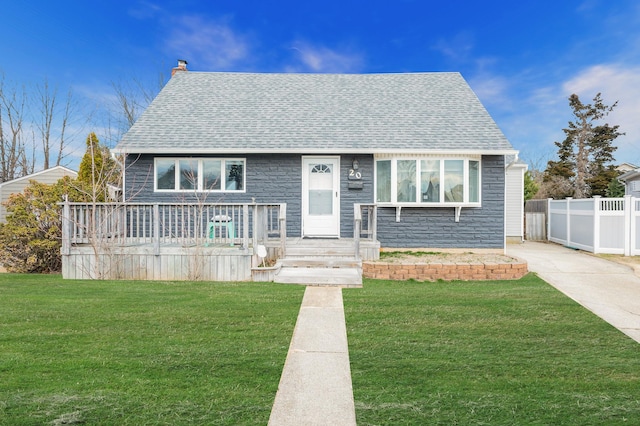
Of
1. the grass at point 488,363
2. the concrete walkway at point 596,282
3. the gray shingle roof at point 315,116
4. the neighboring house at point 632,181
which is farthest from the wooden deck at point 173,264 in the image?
the neighboring house at point 632,181

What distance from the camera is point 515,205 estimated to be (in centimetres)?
1505

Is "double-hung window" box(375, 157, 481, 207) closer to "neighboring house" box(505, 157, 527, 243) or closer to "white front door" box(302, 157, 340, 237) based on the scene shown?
"white front door" box(302, 157, 340, 237)

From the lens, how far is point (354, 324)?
4.89 meters

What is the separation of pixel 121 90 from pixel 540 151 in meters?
35.9

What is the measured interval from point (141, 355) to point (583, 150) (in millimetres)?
32484

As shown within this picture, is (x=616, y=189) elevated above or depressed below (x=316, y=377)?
above

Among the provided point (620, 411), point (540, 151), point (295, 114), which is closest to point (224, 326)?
point (620, 411)

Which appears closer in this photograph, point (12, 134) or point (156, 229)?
point (156, 229)

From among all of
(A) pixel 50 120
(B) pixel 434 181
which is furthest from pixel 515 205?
(A) pixel 50 120

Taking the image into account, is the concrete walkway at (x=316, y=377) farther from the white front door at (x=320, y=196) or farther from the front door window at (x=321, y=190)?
the front door window at (x=321, y=190)

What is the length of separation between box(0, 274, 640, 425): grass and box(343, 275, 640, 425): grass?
0.02 meters

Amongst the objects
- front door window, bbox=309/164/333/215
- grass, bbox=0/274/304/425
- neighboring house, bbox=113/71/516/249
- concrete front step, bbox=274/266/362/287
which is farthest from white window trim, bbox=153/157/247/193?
grass, bbox=0/274/304/425

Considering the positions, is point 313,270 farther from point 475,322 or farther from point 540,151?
point 540,151

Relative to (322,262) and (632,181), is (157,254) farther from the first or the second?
(632,181)
